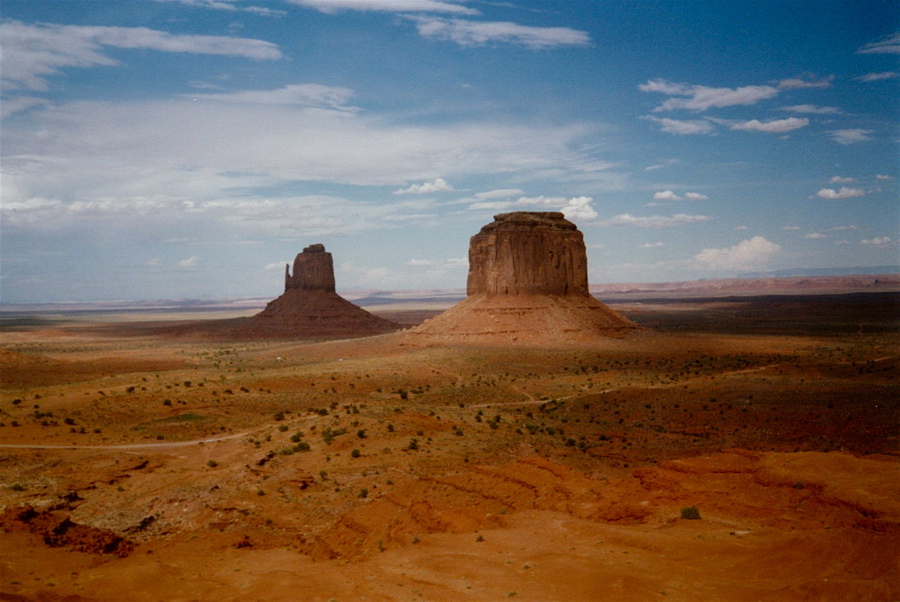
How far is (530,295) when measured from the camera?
6825 cm

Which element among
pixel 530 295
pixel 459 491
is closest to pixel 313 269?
pixel 530 295

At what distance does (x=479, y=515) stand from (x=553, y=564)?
4102 millimetres

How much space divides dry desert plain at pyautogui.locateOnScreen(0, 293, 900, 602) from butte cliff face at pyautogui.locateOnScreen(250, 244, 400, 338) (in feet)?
208

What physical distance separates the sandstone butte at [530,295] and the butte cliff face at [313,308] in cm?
3678

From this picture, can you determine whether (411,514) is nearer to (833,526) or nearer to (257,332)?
(833,526)

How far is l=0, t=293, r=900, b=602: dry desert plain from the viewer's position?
42.7 feet

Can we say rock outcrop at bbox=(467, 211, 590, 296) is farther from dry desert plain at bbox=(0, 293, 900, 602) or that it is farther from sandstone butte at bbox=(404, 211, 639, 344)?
dry desert plain at bbox=(0, 293, 900, 602)

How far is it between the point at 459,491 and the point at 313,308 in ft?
297

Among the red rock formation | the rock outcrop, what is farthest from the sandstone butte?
the red rock formation

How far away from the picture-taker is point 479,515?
17.6 meters

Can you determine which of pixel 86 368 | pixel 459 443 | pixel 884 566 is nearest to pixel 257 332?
pixel 86 368

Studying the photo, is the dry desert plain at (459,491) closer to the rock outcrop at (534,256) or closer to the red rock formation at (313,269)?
the rock outcrop at (534,256)

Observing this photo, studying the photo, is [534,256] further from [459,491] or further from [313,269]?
[313,269]

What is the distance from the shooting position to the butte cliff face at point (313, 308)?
104 meters
